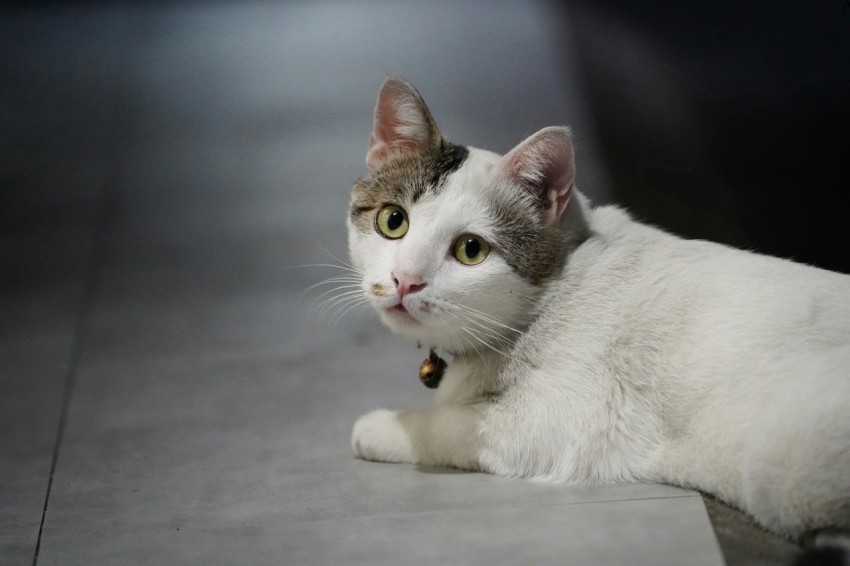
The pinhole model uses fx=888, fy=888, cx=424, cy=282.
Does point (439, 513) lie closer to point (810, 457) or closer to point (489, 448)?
point (489, 448)

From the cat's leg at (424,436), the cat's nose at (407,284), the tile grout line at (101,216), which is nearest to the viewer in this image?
the cat's nose at (407,284)

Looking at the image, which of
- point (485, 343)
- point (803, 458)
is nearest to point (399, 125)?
point (485, 343)

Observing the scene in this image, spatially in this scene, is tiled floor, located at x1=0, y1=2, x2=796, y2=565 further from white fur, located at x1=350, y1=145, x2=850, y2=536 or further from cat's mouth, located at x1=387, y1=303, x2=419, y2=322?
cat's mouth, located at x1=387, y1=303, x2=419, y2=322

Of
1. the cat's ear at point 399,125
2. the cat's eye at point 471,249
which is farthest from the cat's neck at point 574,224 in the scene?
the cat's ear at point 399,125

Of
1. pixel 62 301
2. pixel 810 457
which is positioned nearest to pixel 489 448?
pixel 810 457

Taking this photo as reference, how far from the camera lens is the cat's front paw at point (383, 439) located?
2.00 metres

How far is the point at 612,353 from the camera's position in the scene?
1850mm

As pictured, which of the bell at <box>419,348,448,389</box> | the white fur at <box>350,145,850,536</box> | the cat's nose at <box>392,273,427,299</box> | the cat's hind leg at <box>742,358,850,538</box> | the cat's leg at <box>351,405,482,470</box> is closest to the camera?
the cat's hind leg at <box>742,358,850,538</box>

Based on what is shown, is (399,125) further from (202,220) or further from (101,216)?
(101,216)

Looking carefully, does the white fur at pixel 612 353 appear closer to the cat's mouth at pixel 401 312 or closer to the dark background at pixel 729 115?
the cat's mouth at pixel 401 312

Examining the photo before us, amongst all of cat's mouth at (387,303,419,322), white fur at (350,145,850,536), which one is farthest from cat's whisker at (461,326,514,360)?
cat's mouth at (387,303,419,322)

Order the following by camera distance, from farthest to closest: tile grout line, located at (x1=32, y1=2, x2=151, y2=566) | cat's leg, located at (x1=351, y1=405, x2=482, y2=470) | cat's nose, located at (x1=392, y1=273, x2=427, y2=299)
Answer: tile grout line, located at (x1=32, y1=2, x2=151, y2=566), cat's leg, located at (x1=351, y1=405, x2=482, y2=470), cat's nose, located at (x1=392, y1=273, x2=427, y2=299)

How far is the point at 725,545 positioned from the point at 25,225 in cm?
238

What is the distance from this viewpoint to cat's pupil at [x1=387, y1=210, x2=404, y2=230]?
196cm
